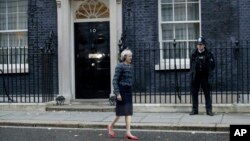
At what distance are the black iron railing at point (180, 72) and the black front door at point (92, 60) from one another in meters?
1.04

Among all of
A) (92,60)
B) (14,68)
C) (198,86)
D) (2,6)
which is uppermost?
(2,6)

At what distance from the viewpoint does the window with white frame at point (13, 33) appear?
16.3 meters

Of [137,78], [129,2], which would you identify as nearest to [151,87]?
[137,78]

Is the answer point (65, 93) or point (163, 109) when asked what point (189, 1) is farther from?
point (65, 93)

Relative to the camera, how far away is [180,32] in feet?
51.4

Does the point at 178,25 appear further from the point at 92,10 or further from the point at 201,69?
the point at 201,69

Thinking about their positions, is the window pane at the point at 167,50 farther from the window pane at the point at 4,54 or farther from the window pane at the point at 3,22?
the window pane at the point at 3,22

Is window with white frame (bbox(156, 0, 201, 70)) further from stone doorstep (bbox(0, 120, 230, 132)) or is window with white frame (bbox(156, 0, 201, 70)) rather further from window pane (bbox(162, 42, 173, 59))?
stone doorstep (bbox(0, 120, 230, 132))

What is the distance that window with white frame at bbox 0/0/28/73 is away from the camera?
1631 centimetres

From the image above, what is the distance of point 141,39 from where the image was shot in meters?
15.4

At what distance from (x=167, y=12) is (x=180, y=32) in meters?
0.72

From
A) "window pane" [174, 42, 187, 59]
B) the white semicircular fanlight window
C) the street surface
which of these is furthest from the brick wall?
the street surface

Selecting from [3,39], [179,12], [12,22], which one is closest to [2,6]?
[12,22]

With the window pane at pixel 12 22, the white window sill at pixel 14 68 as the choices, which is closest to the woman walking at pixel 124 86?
the white window sill at pixel 14 68
